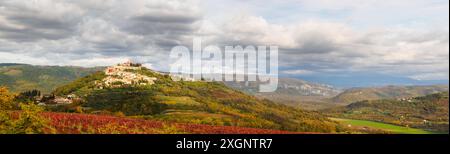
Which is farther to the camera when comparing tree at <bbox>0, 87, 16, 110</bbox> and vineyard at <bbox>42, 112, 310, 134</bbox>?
tree at <bbox>0, 87, 16, 110</bbox>

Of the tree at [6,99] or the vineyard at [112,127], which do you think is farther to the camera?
the tree at [6,99]

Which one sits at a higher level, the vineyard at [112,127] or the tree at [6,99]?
the tree at [6,99]

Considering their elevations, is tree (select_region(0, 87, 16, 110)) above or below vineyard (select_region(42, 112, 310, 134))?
above

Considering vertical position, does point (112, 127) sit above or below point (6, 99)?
below

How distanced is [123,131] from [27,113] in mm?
5835

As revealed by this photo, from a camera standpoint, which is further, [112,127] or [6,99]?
[6,99]
